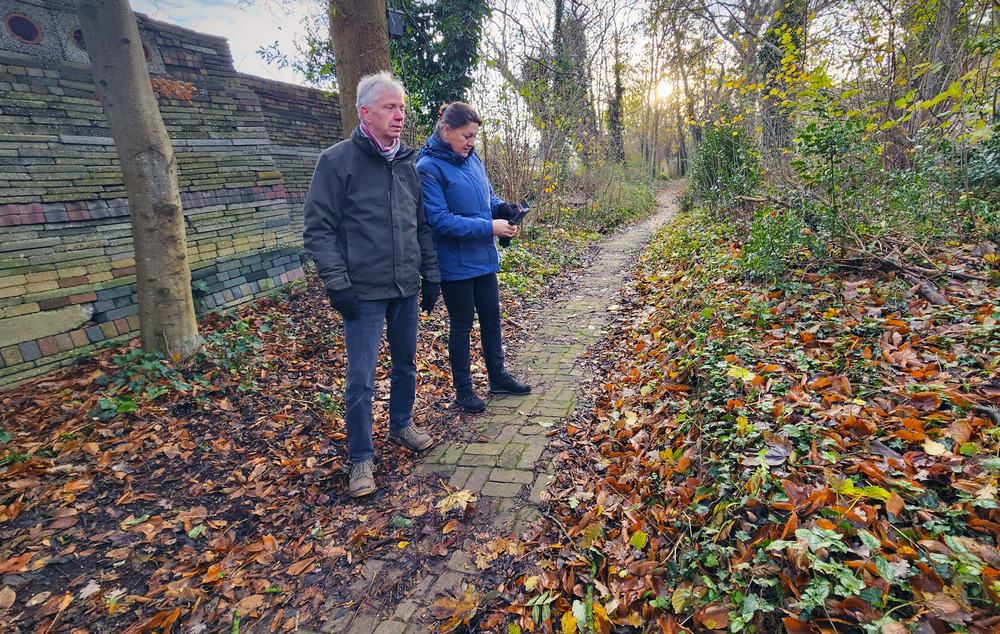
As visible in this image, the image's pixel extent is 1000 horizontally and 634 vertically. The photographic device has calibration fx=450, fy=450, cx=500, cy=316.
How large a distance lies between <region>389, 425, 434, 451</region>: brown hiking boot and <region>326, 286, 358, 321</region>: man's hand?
1034 millimetres

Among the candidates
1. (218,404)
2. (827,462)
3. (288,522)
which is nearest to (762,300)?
(827,462)

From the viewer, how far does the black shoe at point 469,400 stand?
12.1 feet

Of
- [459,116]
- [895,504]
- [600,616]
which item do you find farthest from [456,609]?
[459,116]

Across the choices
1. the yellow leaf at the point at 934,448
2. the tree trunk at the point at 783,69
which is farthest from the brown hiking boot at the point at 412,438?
the tree trunk at the point at 783,69

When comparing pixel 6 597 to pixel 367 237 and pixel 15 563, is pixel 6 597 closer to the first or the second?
pixel 15 563

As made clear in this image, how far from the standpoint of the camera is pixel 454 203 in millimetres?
3264

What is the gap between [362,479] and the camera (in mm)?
2816

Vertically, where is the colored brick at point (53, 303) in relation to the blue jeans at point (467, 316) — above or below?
above

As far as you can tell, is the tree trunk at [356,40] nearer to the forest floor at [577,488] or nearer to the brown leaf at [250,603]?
the forest floor at [577,488]

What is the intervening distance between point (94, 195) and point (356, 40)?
10.7ft

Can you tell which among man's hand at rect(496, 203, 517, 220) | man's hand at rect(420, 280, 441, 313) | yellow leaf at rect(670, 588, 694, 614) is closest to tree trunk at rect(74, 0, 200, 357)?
man's hand at rect(420, 280, 441, 313)

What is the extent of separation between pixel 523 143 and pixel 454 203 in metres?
6.94

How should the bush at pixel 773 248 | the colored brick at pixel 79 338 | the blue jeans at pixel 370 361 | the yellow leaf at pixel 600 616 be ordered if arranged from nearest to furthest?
the yellow leaf at pixel 600 616 → the blue jeans at pixel 370 361 → the bush at pixel 773 248 → the colored brick at pixel 79 338

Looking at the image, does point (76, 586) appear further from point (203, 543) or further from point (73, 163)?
point (73, 163)
